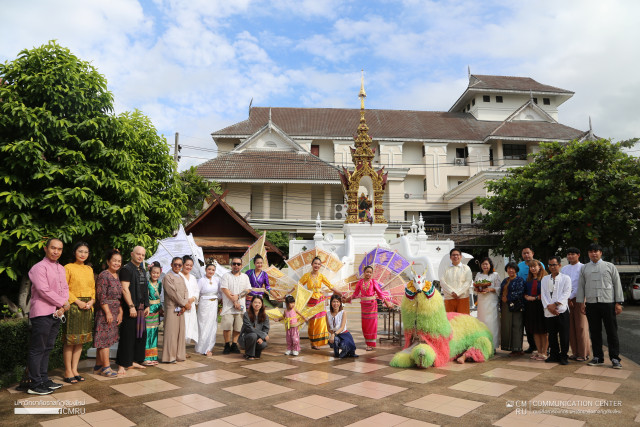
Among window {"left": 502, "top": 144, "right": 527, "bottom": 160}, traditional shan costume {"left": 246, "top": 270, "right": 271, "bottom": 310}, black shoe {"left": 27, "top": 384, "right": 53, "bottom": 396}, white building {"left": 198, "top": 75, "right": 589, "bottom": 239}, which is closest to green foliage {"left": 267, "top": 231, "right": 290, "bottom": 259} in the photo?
white building {"left": 198, "top": 75, "right": 589, "bottom": 239}

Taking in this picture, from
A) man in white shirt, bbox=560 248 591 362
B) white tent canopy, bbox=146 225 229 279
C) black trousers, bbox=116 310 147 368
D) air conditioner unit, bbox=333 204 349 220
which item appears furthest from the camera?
air conditioner unit, bbox=333 204 349 220

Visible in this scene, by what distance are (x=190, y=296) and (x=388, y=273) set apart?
11.8 feet

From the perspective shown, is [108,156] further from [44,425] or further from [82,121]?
[44,425]

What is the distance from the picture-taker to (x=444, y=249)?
16.1 meters

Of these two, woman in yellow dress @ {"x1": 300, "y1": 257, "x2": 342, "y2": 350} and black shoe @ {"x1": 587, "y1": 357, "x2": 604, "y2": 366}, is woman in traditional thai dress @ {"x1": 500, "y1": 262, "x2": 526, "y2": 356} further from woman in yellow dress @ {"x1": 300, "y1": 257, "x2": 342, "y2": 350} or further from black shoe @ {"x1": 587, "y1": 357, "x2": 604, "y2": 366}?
woman in yellow dress @ {"x1": 300, "y1": 257, "x2": 342, "y2": 350}

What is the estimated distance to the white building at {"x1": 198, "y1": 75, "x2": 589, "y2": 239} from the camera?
24.0m

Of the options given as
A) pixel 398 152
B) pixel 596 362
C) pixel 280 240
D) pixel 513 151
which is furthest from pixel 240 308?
pixel 513 151

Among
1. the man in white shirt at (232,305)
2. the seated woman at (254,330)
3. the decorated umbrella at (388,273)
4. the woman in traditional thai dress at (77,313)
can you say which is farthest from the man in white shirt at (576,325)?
the woman in traditional thai dress at (77,313)

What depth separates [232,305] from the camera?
23.0 feet

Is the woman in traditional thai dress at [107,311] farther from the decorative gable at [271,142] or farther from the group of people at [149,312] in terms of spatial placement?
the decorative gable at [271,142]

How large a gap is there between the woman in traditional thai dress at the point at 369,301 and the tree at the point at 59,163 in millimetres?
3908

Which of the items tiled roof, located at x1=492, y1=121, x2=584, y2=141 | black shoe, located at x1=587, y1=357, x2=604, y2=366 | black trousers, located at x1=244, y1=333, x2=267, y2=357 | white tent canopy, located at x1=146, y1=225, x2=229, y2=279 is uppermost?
tiled roof, located at x1=492, y1=121, x2=584, y2=141

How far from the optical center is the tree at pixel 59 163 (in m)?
5.61

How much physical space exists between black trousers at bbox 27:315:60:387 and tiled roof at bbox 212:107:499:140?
24.2m
